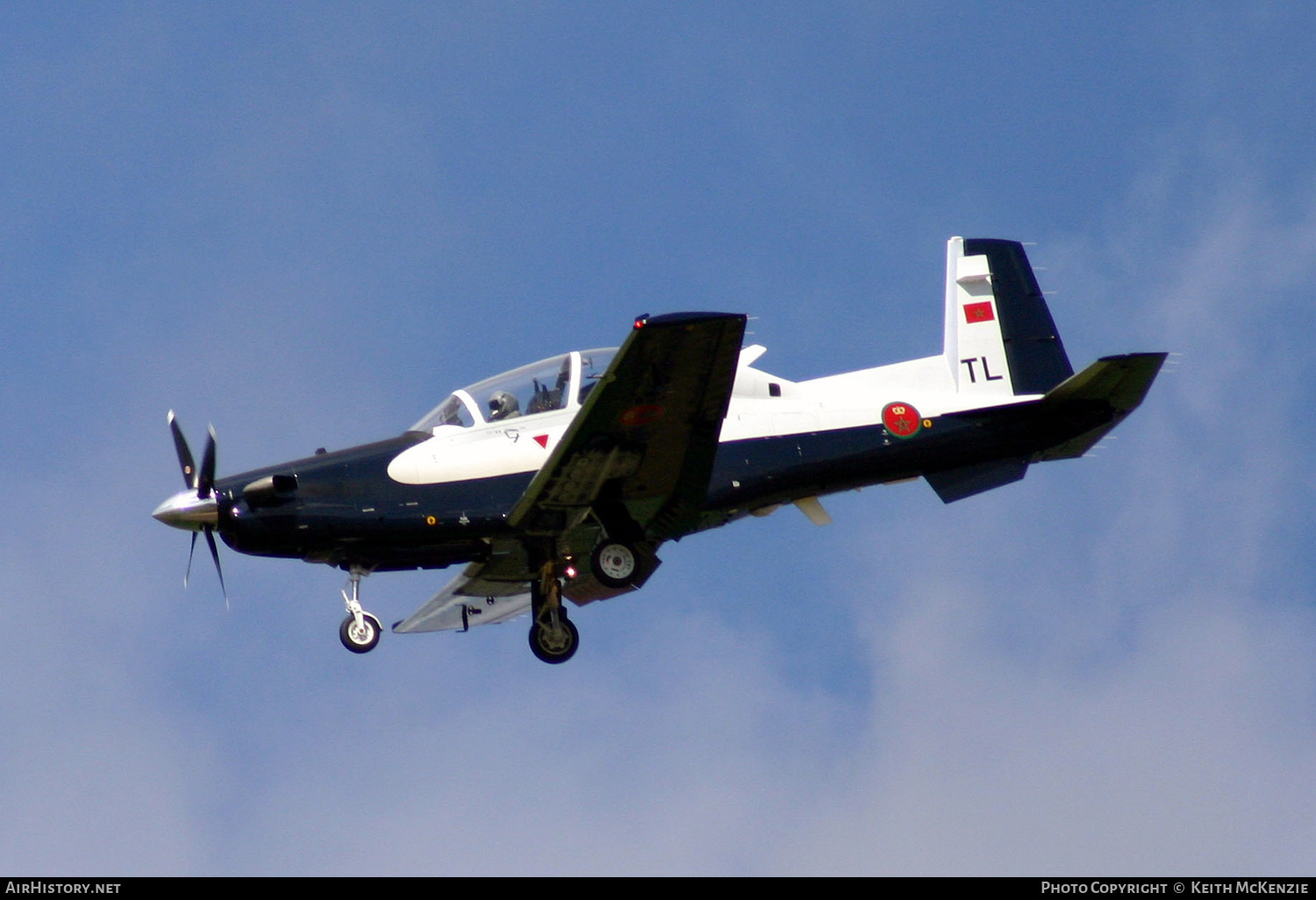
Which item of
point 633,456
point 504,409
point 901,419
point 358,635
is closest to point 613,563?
point 633,456

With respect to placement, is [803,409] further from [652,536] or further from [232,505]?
[232,505]

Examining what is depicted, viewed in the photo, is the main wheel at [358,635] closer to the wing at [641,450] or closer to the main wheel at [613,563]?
the wing at [641,450]

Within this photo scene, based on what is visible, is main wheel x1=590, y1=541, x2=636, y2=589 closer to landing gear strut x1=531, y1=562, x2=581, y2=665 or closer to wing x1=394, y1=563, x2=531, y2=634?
landing gear strut x1=531, y1=562, x2=581, y2=665

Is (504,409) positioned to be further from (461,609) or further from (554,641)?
(461,609)

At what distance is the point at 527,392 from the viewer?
67.5 feet

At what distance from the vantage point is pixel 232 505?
19.6 meters

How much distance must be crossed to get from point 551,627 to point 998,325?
718cm

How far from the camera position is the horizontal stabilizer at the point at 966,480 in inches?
871

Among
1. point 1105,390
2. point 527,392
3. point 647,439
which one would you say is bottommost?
point 647,439

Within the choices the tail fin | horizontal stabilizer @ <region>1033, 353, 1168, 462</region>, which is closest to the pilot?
the tail fin

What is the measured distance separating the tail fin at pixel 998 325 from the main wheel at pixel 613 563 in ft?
17.2

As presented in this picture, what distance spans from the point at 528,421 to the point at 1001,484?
19.9 ft

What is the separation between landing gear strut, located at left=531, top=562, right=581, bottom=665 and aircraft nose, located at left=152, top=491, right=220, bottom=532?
4.04m
